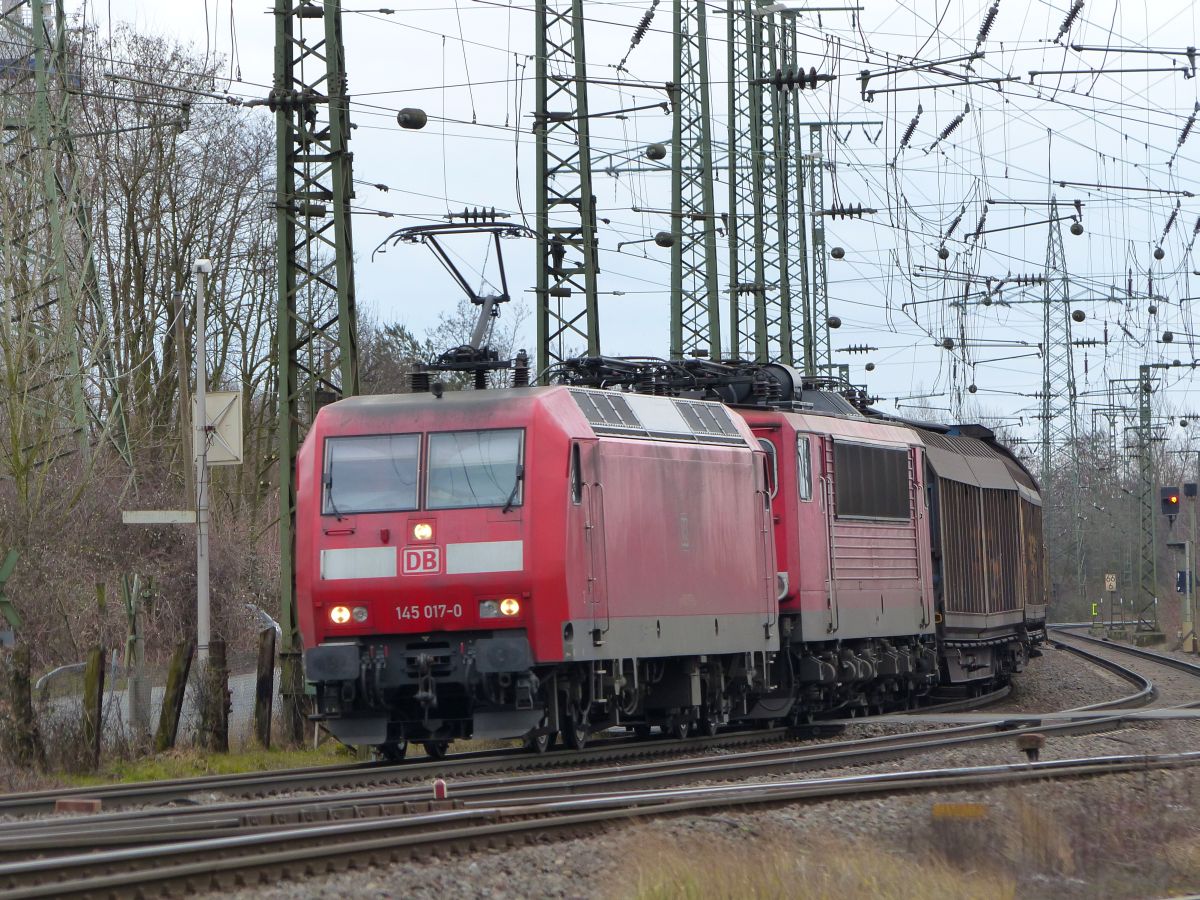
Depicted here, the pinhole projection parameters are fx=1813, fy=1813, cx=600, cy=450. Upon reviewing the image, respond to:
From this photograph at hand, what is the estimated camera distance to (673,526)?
58.4ft

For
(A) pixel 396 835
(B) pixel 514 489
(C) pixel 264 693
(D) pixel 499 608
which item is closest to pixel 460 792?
(A) pixel 396 835

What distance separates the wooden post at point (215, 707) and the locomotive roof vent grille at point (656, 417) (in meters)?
4.62

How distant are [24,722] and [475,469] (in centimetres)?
469

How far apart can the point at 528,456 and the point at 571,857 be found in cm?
558

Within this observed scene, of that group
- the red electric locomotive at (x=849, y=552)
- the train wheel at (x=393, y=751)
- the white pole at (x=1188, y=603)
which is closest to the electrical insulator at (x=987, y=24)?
the red electric locomotive at (x=849, y=552)

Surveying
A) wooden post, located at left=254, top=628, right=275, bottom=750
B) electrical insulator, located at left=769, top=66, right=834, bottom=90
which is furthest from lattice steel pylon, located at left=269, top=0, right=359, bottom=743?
electrical insulator, located at left=769, top=66, right=834, bottom=90

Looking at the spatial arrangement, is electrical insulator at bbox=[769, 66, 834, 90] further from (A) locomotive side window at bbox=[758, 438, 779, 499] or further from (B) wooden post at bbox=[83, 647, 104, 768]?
(B) wooden post at bbox=[83, 647, 104, 768]

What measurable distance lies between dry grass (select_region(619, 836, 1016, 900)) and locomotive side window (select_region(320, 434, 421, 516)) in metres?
5.70

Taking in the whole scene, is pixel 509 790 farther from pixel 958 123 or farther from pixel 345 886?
pixel 958 123

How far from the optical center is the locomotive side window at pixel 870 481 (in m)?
22.1

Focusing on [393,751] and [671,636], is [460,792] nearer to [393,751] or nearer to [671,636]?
[393,751]

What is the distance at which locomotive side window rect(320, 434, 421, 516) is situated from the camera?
16047mm

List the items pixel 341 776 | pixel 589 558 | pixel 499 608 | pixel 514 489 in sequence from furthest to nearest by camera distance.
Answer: pixel 589 558, pixel 514 489, pixel 499 608, pixel 341 776

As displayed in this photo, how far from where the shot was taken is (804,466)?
20922mm
